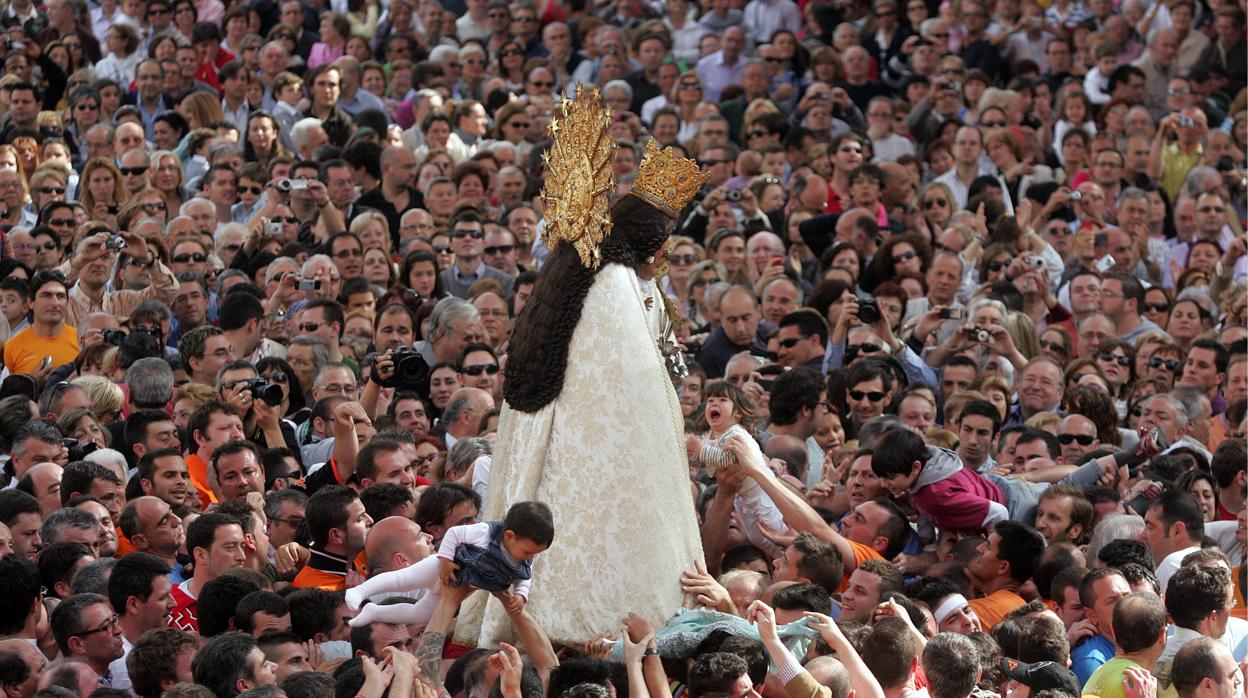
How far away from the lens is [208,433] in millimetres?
10992

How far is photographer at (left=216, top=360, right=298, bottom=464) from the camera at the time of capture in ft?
37.4

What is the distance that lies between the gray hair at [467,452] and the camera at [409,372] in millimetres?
1454

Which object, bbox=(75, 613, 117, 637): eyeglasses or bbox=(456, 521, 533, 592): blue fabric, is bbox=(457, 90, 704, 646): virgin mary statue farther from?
bbox=(75, 613, 117, 637): eyeglasses

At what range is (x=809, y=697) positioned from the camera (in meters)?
7.47

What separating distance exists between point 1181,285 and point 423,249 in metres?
5.36

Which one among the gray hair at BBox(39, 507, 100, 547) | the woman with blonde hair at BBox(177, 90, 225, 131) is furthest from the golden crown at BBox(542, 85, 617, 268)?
the woman with blonde hair at BBox(177, 90, 225, 131)

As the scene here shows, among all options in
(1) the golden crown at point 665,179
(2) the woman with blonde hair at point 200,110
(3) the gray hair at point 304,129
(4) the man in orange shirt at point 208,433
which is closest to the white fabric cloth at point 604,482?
(1) the golden crown at point 665,179

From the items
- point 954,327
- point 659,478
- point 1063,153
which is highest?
point 659,478

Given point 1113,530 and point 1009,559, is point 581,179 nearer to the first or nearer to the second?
point 1009,559

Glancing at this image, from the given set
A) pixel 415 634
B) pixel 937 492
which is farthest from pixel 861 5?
pixel 415 634

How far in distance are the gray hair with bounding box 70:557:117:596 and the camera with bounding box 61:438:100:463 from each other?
1671 millimetres

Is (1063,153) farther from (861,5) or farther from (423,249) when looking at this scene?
(423,249)

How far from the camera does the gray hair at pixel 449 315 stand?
12.9 m

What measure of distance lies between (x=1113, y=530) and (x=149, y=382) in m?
5.16
